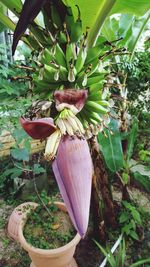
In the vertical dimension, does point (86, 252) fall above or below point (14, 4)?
Answer: below

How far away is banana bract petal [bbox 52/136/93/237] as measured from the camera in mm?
293

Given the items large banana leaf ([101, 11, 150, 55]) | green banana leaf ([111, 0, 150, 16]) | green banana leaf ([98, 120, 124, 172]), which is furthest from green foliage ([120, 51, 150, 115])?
green banana leaf ([111, 0, 150, 16])

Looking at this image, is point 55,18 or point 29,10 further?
point 55,18

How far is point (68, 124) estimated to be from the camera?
34 centimetres

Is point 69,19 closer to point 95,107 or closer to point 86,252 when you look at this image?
point 95,107

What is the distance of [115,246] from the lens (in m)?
1.17

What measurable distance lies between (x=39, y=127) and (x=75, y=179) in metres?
0.07

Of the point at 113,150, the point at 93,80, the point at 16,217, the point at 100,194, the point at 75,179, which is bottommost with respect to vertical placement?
the point at 16,217

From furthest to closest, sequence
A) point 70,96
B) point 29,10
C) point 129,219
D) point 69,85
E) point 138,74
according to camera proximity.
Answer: point 138,74 → point 129,219 → point 69,85 → point 70,96 → point 29,10

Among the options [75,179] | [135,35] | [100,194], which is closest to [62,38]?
[75,179]

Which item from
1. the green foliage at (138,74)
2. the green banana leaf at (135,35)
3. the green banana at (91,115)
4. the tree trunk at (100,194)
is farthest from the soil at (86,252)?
the green banana at (91,115)

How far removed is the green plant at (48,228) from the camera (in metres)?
1.09

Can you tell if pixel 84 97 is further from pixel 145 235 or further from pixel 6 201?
pixel 6 201

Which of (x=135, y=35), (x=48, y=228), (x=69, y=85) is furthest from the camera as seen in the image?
(x=48, y=228)
